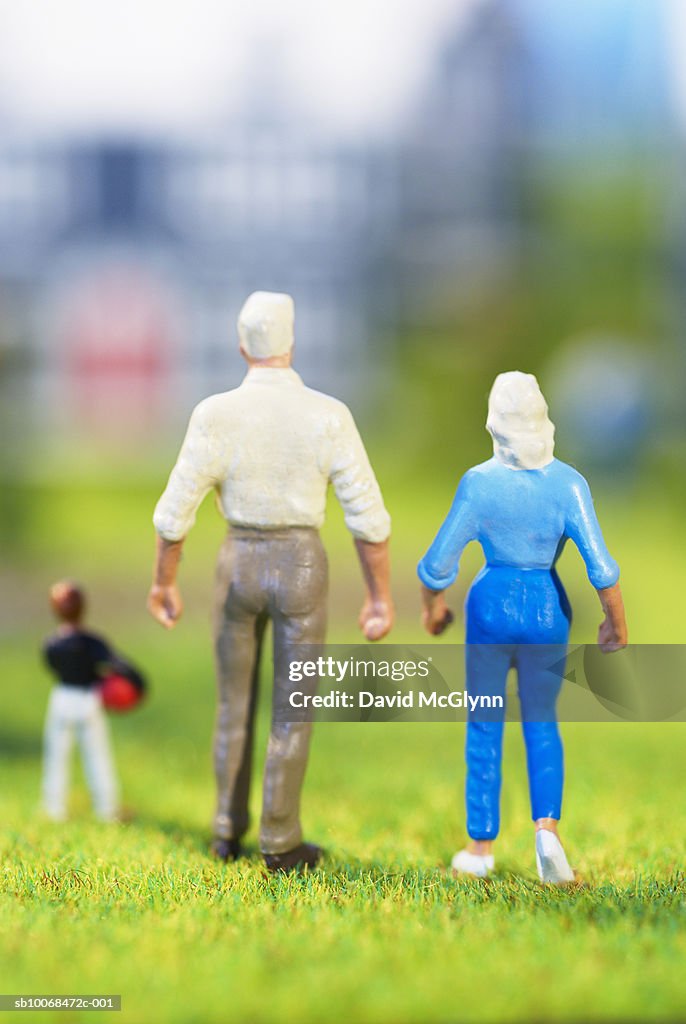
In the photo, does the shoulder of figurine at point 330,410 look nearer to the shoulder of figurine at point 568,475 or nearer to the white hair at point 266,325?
the white hair at point 266,325

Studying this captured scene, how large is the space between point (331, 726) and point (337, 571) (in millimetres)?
6234

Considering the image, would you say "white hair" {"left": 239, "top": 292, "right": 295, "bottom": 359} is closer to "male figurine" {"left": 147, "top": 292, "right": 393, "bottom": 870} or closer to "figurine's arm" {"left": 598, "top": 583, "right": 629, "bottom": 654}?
"male figurine" {"left": 147, "top": 292, "right": 393, "bottom": 870}

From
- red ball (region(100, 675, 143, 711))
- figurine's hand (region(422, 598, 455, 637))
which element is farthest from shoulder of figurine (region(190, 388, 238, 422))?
red ball (region(100, 675, 143, 711))

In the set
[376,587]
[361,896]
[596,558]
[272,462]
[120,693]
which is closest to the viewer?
[361,896]

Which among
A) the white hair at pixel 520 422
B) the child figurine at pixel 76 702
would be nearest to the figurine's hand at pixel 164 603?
the child figurine at pixel 76 702

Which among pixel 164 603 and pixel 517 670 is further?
pixel 164 603

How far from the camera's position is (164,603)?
4469mm

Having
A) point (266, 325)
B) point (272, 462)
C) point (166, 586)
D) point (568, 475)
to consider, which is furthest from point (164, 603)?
point (568, 475)

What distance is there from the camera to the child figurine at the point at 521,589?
4.11 metres

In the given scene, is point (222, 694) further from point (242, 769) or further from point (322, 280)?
point (322, 280)

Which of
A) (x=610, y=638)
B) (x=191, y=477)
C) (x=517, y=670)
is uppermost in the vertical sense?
(x=191, y=477)

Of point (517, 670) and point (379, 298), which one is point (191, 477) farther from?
point (379, 298)

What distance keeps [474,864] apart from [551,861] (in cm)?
30

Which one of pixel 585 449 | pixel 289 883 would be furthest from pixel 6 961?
pixel 585 449
